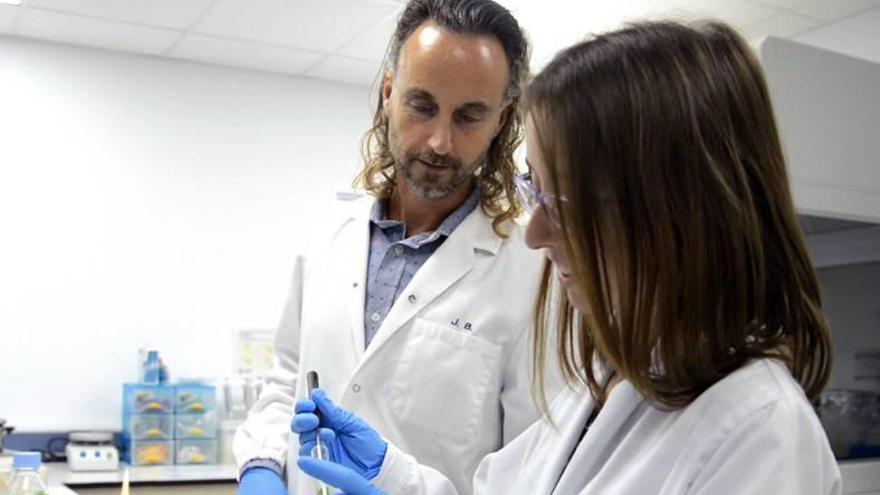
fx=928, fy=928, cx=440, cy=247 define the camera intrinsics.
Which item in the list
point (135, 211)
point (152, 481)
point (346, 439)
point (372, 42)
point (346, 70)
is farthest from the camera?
point (346, 70)

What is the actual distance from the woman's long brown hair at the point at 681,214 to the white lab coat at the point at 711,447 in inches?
1.3

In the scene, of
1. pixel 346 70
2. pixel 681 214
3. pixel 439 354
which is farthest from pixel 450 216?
pixel 346 70

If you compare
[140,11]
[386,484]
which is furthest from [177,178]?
[386,484]

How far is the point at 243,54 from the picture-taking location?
13.7 feet

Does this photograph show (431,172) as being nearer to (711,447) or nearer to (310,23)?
(711,447)

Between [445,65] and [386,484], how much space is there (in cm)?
67

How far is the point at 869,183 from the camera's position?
220 centimetres

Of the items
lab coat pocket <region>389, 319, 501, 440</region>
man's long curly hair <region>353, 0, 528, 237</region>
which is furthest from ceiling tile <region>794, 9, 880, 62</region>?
lab coat pocket <region>389, 319, 501, 440</region>

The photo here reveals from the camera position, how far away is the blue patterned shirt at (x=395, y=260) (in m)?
1.59

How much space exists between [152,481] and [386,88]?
2318 millimetres

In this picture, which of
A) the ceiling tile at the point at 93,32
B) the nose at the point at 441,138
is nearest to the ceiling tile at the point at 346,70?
the ceiling tile at the point at 93,32

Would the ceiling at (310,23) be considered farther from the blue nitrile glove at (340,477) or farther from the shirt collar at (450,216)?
the blue nitrile glove at (340,477)

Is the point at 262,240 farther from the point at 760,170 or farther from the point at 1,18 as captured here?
the point at 760,170

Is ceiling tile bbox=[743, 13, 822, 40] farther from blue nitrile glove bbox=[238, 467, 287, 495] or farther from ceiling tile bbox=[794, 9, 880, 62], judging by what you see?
blue nitrile glove bbox=[238, 467, 287, 495]
